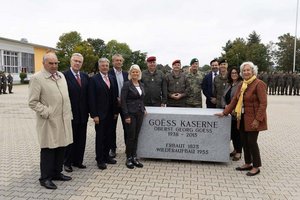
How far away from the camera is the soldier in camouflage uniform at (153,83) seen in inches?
281

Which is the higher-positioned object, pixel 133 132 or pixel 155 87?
pixel 155 87

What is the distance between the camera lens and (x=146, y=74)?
23.7 ft

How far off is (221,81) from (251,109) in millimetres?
1557

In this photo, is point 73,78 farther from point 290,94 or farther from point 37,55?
point 37,55

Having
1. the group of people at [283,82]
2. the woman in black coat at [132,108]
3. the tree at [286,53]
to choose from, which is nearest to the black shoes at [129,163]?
the woman in black coat at [132,108]

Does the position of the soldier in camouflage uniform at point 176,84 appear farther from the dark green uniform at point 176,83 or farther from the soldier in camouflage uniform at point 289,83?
the soldier in camouflage uniform at point 289,83

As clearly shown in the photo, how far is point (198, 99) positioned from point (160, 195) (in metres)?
3.24

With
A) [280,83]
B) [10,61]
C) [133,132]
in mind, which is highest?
[10,61]

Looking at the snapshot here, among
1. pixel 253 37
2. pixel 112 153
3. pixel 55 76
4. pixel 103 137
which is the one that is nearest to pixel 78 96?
pixel 55 76

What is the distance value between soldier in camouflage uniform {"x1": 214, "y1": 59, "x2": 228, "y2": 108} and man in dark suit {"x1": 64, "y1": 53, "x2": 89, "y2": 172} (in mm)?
2785

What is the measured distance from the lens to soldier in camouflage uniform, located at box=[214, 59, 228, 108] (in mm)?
7097

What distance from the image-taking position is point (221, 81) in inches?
282

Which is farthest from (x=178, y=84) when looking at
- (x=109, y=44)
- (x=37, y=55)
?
(x=109, y=44)

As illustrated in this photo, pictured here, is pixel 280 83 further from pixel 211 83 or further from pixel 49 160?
pixel 49 160
